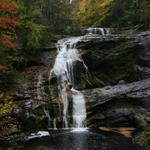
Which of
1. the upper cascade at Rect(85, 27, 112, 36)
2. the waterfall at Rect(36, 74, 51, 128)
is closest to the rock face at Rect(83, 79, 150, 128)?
the waterfall at Rect(36, 74, 51, 128)

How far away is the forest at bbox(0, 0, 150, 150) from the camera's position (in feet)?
66.5

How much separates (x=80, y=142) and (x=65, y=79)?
314 inches

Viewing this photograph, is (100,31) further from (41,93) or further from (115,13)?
(41,93)

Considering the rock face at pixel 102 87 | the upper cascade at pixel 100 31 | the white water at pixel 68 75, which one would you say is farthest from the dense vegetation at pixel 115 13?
the white water at pixel 68 75

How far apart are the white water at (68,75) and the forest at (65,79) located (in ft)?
0.24

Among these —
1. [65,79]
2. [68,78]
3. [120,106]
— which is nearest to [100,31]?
[68,78]

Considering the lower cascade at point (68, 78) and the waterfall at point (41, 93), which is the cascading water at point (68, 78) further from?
the waterfall at point (41, 93)

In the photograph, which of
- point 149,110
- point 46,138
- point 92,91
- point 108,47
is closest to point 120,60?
point 108,47

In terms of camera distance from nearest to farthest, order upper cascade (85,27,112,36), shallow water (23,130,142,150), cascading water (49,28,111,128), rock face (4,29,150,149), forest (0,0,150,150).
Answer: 1. shallow water (23,130,142,150)
2. forest (0,0,150,150)
3. rock face (4,29,150,149)
4. cascading water (49,28,111,128)
5. upper cascade (85,27,112,36)

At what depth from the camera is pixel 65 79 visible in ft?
80.9

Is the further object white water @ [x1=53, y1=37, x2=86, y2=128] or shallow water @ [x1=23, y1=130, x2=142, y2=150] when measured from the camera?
white water @ [x1=53, y1=37, x2=86, y2=128]

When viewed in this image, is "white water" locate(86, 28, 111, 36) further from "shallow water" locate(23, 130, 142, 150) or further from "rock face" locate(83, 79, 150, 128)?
"shallow water" locate(23, 130, 142, 150)

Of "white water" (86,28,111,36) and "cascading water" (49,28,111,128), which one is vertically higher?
"white water" (86,28,111,36)

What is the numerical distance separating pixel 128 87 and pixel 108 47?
418 centimetres
